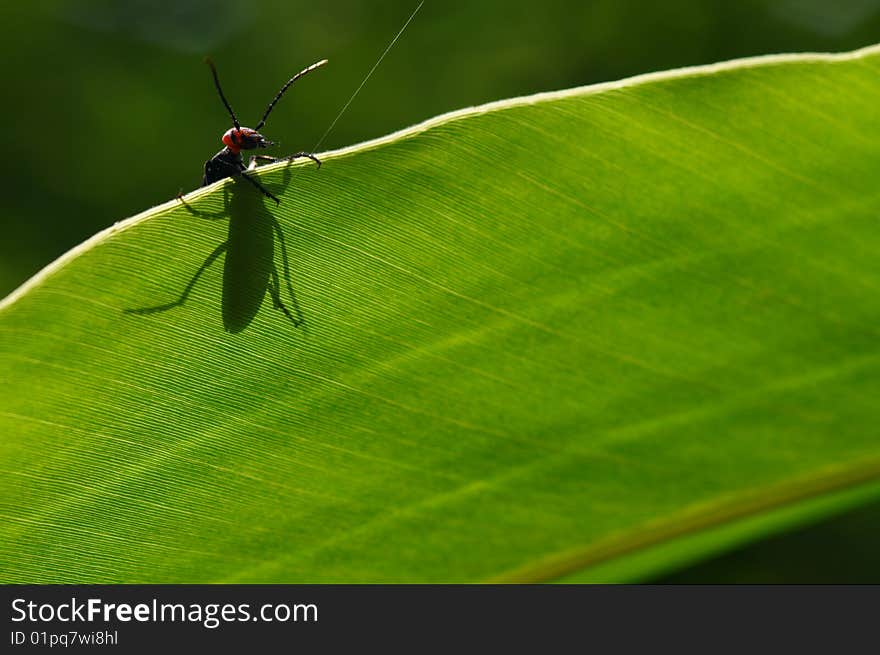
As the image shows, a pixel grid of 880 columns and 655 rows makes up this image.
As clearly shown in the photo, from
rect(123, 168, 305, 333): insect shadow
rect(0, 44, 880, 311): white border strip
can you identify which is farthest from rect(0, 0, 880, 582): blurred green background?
rect(0, 44, 880, 311): white border strip

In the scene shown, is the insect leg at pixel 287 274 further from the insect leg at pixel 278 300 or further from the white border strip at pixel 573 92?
the white border strip at pixel 573 92

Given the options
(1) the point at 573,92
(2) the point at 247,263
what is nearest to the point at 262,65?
(2) the point at 247,263

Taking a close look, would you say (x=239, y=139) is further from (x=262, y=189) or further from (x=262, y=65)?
(x=262, y=65)

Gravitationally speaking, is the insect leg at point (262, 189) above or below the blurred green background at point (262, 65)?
below

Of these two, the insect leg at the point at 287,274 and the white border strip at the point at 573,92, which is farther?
the insect leg at the point at 287,274

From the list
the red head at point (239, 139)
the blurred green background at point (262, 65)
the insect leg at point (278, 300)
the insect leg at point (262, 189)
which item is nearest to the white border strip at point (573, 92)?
the insect leg at point (262, 189)
